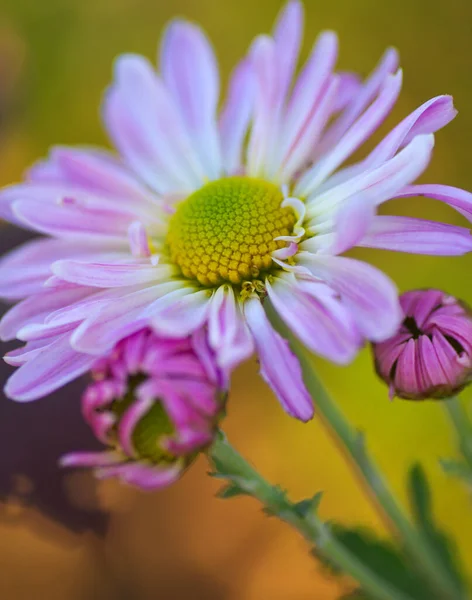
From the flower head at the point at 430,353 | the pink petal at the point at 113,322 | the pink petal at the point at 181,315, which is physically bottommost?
the pink petal at the point at 113,322

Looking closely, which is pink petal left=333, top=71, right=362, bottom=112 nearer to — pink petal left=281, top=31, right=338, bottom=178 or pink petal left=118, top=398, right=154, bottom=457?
pink petal left=281, top=31, right=338, bottom=178

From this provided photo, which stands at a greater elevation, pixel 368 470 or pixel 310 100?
pixel 310 100

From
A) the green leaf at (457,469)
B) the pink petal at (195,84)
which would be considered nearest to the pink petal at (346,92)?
the pink petal at (195,84)

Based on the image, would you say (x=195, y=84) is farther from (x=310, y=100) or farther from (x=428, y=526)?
(x=428, y=526)

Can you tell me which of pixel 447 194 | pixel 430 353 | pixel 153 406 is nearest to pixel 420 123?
pixel 447 194

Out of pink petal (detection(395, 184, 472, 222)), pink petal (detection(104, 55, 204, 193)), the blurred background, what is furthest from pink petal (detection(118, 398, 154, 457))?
the blurred background

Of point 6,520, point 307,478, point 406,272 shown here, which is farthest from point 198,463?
point 406,272

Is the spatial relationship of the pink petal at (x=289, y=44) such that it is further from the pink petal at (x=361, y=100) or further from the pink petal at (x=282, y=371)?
the pink petal at (x=282, y=371)
